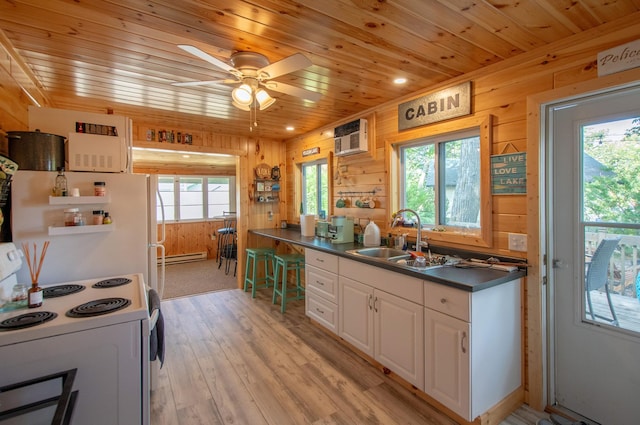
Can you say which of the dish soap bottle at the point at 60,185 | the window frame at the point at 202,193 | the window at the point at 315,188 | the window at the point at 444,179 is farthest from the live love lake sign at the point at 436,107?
the window frame at the point at 202,193

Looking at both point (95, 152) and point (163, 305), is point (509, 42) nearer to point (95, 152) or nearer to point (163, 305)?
point (95, 152)

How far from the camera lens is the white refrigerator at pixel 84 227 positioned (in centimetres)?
193

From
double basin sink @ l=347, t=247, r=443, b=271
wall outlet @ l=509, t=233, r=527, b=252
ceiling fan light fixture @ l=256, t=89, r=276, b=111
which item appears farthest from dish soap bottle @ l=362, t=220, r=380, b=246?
ceiling fan light fixture @ l=256, t=89, r=276, b=111

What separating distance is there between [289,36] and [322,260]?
6.52 ft

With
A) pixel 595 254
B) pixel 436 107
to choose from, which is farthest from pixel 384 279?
pixel 436 107

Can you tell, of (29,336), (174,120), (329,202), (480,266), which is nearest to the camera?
(29,336)

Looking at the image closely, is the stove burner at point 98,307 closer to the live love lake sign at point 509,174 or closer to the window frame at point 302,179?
the live love lake sign at point 509,174

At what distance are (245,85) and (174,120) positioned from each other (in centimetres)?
215

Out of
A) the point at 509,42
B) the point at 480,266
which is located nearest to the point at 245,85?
the point at 509,42

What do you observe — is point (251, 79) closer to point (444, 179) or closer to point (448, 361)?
point (444, 179)

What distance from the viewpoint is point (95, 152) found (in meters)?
2.18

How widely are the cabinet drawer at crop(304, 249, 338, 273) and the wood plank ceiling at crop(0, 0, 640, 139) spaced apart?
1.55m

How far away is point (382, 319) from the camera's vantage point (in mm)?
2328

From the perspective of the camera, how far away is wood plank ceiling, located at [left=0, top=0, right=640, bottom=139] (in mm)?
1546
